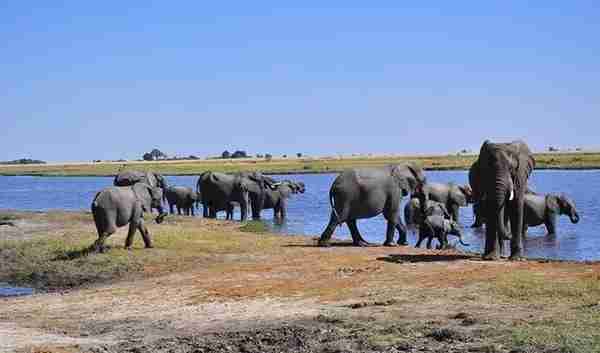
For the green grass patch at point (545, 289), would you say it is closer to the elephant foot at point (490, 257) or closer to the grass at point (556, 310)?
the grass at point (556, 310)

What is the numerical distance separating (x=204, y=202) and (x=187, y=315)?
2711 centimetres

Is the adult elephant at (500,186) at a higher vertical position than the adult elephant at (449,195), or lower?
higher

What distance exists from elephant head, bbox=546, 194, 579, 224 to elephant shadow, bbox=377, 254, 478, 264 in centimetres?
1313

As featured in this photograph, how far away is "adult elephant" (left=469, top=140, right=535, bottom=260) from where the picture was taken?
2055cm

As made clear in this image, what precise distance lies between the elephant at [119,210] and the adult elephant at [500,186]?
7.87m

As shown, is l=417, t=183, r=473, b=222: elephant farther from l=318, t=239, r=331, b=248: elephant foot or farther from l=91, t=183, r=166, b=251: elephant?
l=91, t=183, r=166, b=251: elephant

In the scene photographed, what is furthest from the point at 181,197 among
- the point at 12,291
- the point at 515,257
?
the point at 515,257

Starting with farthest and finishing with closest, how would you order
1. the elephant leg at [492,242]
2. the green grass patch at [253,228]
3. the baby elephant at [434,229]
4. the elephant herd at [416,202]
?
1. the green grass patch at [253,228]
2. the baby elephant at [434,229]
3. the elephant herd at [416,202]
4. the elephant leg at [492,242]

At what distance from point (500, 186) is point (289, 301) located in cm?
645

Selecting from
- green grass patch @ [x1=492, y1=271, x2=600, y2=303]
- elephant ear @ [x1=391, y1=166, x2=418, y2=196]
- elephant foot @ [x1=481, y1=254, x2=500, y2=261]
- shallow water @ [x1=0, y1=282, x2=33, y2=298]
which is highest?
elephant ear @ [x1=391, y1=166, x2=418, y2=196]

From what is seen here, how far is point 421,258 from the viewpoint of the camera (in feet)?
69.0

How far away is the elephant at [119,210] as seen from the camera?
22953mm

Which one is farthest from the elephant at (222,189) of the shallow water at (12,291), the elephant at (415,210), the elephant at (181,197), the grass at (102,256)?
the shallow water at (12,291)

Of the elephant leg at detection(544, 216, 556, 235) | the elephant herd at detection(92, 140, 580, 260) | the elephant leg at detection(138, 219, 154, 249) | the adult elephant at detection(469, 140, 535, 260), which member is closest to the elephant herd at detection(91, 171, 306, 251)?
the elephant herd at detection(92, 140, 580, 260)
